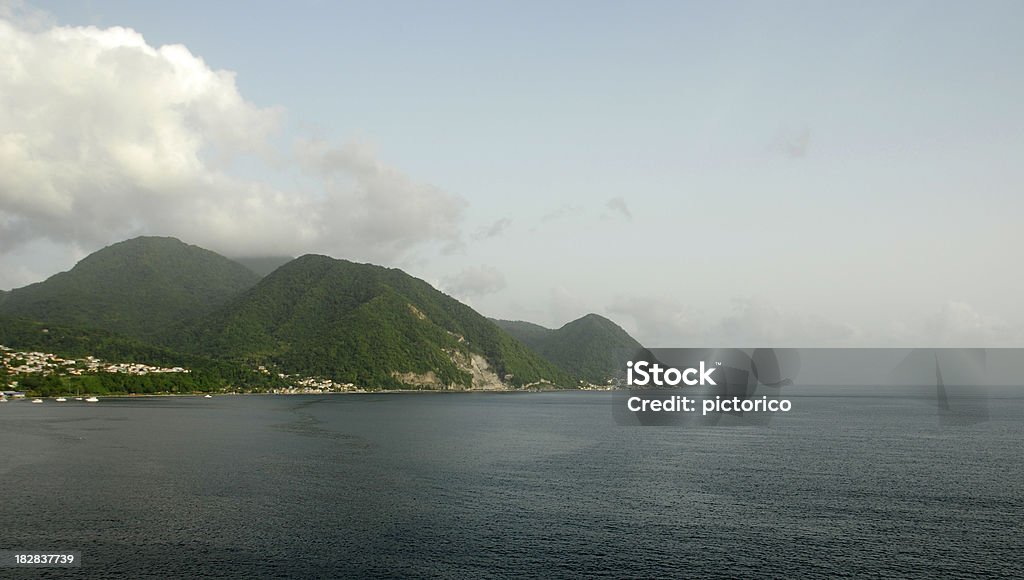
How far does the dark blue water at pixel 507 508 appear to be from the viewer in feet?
194

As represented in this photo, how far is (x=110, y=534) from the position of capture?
2589 inches

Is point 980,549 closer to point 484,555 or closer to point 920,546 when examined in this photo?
point 920,546

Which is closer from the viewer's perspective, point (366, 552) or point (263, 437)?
point (366, 552)

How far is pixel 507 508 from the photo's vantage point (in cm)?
7994

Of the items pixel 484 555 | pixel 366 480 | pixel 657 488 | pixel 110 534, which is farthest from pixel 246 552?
pixel 657 488

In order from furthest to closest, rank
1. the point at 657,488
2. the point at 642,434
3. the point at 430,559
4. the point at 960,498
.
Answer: the point at 642,434 → the point at 657,488 → the point at 960,498 → the point at 430,559

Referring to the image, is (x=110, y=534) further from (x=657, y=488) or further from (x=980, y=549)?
(x=980, y=549)

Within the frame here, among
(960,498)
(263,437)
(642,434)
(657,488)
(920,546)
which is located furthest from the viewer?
(642,434)

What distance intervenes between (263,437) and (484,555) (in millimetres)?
109038

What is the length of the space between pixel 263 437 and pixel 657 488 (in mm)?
99537

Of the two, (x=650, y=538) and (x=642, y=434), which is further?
(x=642, y=434)

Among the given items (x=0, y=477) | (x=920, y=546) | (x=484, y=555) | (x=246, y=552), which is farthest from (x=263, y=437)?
(x=920, y=546)

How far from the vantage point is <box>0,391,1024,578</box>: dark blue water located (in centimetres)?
5925

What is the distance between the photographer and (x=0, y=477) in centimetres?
9388
